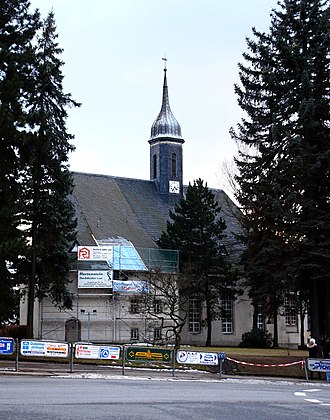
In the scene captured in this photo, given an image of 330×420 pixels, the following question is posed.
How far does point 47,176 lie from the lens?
36.6 m

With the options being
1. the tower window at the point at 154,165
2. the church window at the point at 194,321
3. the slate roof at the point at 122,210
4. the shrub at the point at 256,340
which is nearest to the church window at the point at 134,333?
the church window at the point at 194,321

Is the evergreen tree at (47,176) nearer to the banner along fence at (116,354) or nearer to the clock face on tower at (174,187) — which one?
the banner along fence at (116,354)

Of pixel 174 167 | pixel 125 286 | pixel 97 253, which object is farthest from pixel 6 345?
pixel 174 167

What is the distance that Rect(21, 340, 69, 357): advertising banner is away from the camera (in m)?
25.9

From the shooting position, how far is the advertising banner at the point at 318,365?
27.7 meters

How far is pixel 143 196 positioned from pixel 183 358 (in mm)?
37478

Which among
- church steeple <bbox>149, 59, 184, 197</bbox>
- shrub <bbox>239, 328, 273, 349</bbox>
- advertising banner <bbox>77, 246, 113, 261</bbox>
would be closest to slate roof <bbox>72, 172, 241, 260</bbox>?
church steeple <bbox>149, 59, 184, 197</bbox>

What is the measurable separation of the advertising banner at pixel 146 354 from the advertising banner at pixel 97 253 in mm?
23780

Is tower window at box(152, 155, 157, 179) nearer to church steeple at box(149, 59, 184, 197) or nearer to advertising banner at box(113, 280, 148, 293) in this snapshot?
church steeple at box(149, 59, 184, 197)

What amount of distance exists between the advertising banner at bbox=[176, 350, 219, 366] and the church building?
16.4m

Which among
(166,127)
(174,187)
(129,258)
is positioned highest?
(166,127)

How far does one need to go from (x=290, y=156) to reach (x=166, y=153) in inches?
1310

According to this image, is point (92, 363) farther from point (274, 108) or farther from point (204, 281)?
point (204, 281)

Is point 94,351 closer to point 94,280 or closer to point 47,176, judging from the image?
point 47,176
